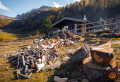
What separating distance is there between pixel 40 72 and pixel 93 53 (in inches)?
117

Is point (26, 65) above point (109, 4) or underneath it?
underneath

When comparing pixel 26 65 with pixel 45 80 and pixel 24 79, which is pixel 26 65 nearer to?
pixel 24 79

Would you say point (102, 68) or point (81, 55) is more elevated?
point (81, 55)

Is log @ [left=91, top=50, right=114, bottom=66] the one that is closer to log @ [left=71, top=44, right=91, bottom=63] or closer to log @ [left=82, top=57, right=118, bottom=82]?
log @ [left=82, top=57, right=118, bottom=82]

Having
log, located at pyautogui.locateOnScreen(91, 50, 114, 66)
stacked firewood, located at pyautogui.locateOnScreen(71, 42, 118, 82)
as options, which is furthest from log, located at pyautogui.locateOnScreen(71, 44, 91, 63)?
log, located at pyautogui.locateOnScreen(91, 50, 114, 66)

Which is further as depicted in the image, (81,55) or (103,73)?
(81,55)

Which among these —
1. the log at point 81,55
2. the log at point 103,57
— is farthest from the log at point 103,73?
the log at point 81,55

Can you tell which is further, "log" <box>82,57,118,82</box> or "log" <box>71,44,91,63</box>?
"log" <box>71,44,91,63</box>

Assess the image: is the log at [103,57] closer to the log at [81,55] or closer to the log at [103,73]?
the log at [103,73]

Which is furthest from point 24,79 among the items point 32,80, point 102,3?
point 102,3

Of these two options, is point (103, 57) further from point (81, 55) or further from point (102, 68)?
point (81, 55)

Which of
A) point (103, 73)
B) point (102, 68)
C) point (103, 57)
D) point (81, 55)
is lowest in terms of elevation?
point (103, 73)

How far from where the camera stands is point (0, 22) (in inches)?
4732

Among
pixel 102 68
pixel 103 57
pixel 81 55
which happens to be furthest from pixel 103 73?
pixel 81 55
